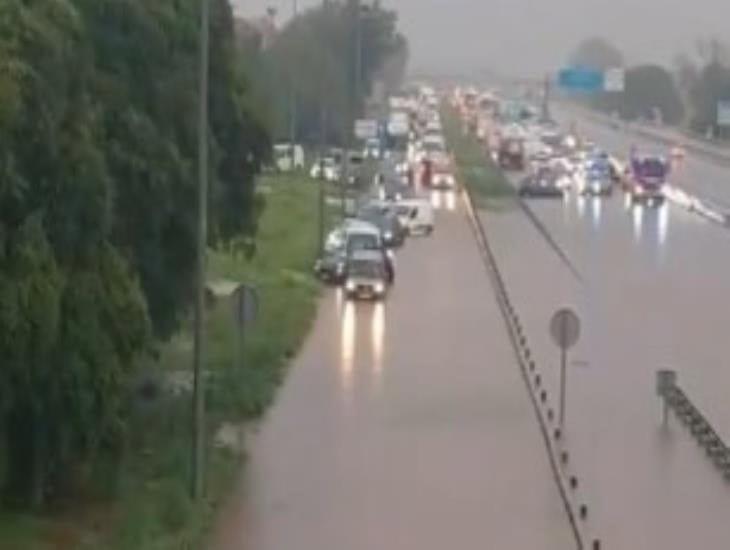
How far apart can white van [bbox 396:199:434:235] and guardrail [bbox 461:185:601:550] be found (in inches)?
427

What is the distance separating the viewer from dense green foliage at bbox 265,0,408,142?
256 ft

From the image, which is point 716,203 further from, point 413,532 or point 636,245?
point 413,532

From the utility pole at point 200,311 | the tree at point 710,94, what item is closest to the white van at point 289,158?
the tree at point 710,94

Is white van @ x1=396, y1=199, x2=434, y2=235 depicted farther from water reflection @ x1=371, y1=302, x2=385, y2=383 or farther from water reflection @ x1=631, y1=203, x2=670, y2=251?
water reflection @ x1=371, y1=302, x2=385, y2=383

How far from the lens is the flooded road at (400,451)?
62.8 ft

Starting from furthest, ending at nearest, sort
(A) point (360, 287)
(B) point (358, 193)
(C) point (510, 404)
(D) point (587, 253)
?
(B) point (358, 193) < (D) point (587, 253) < (A) point (360, 287) < (C) point (510, 404)

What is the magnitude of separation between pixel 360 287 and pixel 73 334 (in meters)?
22.2

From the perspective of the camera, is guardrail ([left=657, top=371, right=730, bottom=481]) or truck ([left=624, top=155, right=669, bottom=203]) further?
truck ([left=624, top=155, right=669, bottom=203])

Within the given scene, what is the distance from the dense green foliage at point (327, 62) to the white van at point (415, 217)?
9075 mm

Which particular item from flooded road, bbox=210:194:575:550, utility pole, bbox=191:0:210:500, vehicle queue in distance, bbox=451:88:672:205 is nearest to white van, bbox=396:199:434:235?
vehicle queue in distance, bbox=451:88:672:205

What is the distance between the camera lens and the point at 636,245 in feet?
181

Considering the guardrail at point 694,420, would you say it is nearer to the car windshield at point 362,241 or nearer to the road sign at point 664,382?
the road sign at point 664,382

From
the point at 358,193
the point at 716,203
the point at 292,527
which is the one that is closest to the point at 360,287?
the point at 292,527

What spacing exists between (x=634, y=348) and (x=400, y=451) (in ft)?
36.9
